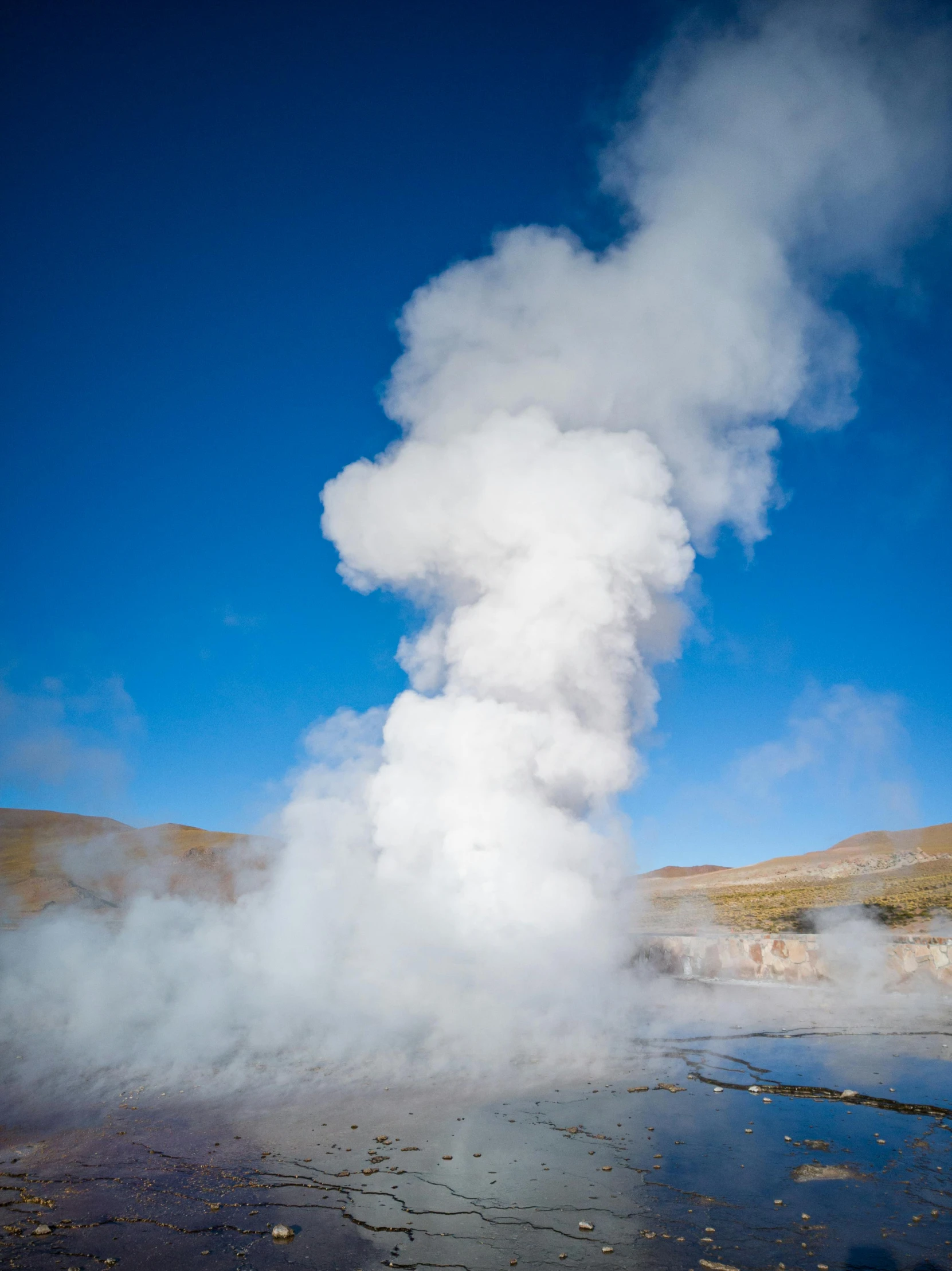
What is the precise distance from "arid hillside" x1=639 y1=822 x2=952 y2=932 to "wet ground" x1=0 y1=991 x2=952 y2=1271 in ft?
52.5

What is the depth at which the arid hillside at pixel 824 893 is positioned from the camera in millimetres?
26625

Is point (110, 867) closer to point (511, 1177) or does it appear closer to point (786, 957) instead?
point (511, 1177)

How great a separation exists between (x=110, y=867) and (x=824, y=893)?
38325 millimetres

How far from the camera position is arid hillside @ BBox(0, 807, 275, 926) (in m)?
19.3

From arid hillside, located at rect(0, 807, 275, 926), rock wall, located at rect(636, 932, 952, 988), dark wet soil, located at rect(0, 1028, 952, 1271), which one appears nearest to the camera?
dark wet soil, located at rect(0, 1028, 952, 1271)

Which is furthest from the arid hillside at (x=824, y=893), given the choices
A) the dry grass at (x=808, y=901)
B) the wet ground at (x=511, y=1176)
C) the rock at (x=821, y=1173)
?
the rock at (x=821, y=1173)

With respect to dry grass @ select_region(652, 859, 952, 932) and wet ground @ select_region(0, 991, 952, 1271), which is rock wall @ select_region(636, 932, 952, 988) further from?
wet ground @ select_region(0, 991, 952, 1271)

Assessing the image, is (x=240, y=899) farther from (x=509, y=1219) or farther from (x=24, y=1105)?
(x=509, y=1219)

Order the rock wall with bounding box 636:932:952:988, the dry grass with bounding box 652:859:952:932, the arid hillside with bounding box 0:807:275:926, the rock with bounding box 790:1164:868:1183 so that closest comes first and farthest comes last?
the rock with bounding box 790:1164:868:1183 < the rock wall with bounding box 636:932:952:988 < the arid hillside with bounding box 0:807:275:926 < the dry grass with bounding box 652:859:952:932

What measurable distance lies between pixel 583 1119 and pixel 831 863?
71903mm

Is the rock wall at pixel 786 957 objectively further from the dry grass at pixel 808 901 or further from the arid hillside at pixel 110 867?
the arid hillside at pixel 110 867

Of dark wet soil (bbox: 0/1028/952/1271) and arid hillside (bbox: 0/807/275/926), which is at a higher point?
arid hillside (bbox: 0/807/275/926)

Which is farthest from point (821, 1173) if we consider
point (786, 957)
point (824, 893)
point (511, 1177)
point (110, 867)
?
point (824, 893)

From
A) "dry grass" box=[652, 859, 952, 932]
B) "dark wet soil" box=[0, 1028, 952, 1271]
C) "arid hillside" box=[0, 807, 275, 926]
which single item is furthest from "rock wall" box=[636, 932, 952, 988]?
"arid hillside" box=[0, 807, 275, 926]
